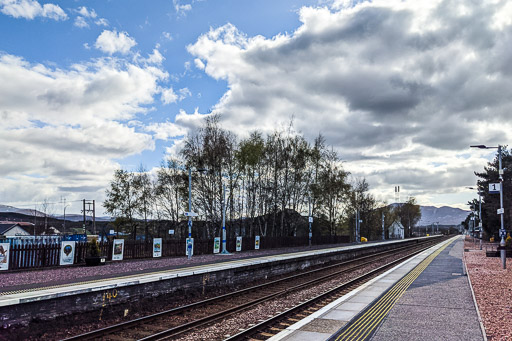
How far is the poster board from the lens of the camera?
24.3 m

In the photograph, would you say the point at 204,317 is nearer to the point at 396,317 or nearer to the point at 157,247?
the point at 396,317

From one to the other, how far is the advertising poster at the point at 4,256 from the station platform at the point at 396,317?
1824 cm

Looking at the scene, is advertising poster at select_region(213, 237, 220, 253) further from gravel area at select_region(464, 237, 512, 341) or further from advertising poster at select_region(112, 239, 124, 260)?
gravel area at select_region(464, 237, 512, 341)

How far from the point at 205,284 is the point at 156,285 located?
10.3 feet

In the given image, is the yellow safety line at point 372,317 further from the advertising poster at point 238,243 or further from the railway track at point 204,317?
the advertising poster at point 238,243

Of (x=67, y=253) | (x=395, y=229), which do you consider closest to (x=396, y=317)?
(x=67, y=253)

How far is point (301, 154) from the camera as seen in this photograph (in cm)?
5769

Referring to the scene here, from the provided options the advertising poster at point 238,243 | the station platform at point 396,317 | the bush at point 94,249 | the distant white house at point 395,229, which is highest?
the bush at point 94,249

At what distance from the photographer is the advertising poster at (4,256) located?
2152 cm

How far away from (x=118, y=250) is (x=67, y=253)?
412cm

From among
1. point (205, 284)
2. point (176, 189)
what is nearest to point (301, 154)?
point (176, 189)

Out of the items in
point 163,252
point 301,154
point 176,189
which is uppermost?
point 301,154

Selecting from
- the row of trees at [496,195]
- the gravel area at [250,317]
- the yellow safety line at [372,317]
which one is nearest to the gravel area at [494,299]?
the yellow safety line at [372,317]

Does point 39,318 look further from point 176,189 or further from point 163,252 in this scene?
point 176,189
